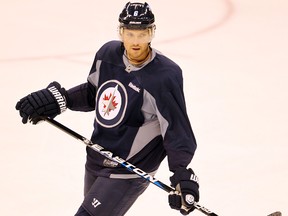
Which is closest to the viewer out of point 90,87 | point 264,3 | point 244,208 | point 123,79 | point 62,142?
point 123,79

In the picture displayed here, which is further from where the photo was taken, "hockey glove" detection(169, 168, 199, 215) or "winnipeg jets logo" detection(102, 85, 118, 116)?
Result: "winnipeg jets logo" detection(102, 85, 118, 116)

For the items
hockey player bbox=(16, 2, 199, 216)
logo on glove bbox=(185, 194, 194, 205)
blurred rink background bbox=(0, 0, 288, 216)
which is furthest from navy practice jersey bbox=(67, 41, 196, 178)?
blurred rink background bbox=(0, 0, 288, 216)

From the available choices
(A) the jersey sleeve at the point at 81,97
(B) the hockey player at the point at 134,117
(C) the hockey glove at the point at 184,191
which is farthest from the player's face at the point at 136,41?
(C) the hockey glove at the point at 184,191

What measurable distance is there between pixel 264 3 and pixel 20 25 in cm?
247

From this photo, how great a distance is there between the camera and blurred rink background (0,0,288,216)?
377cm

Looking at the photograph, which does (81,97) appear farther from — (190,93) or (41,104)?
(190,93)

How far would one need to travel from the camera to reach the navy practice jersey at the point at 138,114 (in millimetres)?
2633

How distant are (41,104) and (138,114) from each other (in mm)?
425

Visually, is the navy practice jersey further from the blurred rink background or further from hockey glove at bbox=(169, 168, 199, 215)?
the blurred rink background

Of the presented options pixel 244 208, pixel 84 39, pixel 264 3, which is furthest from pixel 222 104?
pixel 264 3

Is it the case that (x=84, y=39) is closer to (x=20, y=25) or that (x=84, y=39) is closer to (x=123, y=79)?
(x=20, y=25)

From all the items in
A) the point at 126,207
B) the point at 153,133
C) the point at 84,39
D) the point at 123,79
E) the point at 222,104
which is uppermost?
the point at 84,39

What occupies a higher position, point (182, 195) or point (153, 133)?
point (153, 133)

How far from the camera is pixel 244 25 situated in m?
6.69
